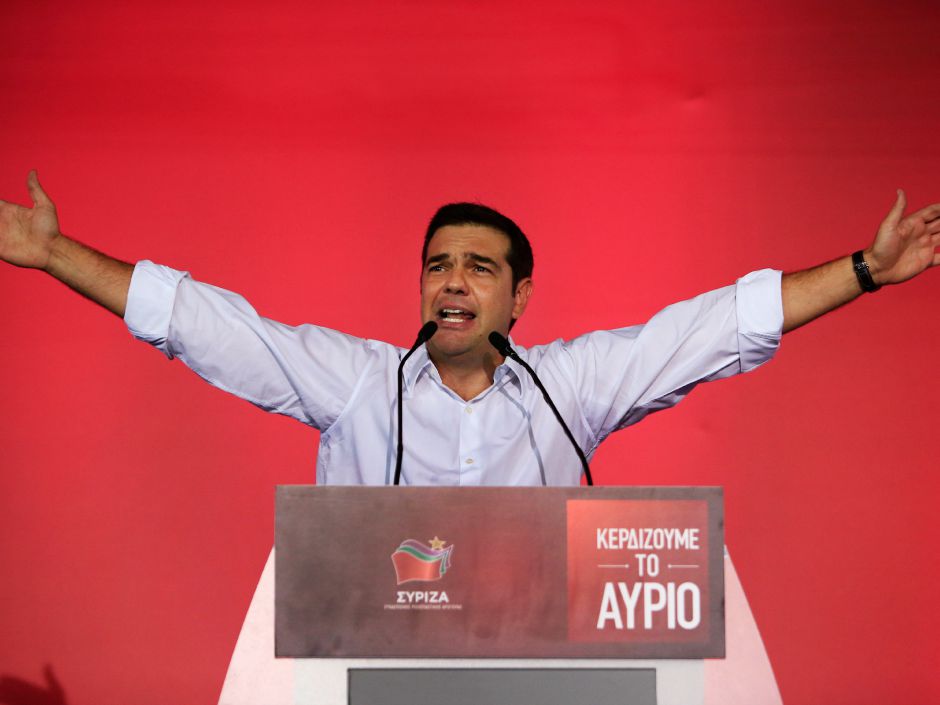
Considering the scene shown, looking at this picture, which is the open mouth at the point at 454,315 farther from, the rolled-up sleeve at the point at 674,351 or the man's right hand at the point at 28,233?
the man's right hand at the point at 28,233

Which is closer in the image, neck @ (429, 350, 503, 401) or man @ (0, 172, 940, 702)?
man @ (0, 172, 940, 702)

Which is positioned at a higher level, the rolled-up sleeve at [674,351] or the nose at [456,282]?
the nose at [456,282]

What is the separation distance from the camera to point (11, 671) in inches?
96.7

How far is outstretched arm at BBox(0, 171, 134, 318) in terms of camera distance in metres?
1.41

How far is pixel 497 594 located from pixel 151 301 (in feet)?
2.59

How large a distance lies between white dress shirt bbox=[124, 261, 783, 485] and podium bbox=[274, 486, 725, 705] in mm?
694

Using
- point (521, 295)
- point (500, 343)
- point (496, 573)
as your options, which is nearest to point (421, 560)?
point (496, 573)

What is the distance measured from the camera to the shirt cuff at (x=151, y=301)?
4.69 ft


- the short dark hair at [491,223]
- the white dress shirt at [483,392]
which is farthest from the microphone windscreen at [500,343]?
the short dark hair at [491,223]

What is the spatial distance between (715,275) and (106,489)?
1.67m

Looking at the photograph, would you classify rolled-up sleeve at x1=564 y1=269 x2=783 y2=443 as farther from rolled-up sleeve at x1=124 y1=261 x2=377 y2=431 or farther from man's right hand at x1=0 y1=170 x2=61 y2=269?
man's right hand at x1=0 y1=170 x2=61 y2=269

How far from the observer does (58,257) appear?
4.65 feet

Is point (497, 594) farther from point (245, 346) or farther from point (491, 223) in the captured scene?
point (491, 223)

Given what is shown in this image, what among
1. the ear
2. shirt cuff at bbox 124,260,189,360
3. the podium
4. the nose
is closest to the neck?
the nose
